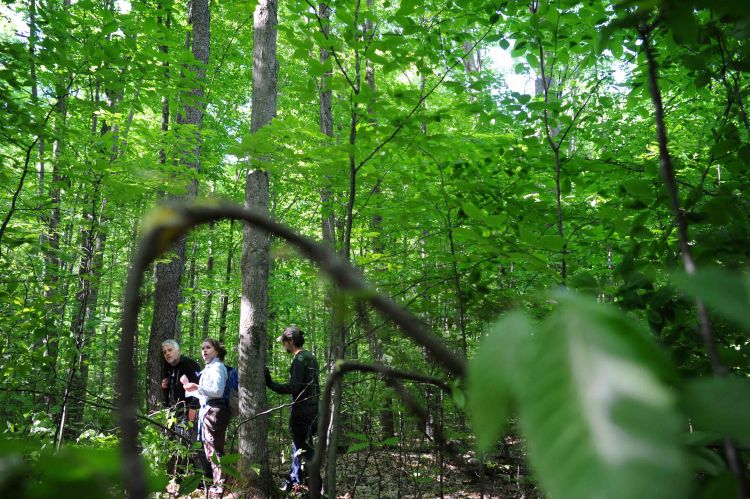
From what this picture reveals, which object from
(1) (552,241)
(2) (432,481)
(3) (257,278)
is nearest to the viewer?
(1) (552,241)

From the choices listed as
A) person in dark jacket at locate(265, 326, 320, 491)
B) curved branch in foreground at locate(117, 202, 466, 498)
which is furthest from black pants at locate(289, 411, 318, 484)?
curved branch in foreground at locate(117, 202, 466, 498)

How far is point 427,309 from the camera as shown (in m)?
2.80

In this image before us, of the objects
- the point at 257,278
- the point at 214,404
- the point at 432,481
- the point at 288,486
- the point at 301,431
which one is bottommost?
the point at 288,486

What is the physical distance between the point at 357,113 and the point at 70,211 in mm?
5891

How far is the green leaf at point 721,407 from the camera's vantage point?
0.91 ft

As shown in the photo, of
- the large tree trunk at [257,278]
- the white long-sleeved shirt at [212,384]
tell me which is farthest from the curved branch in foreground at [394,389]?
the white long-sleeved shirt at [212,384]

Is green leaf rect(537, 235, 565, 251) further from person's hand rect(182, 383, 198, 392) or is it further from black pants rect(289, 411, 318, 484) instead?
person's hand rect(182, 383, 198, 392)

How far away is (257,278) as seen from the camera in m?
5.51

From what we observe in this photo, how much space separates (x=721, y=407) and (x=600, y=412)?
0.48 ft

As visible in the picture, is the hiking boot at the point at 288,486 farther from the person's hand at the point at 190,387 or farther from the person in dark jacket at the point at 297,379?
the person's hand at the point at 190,387

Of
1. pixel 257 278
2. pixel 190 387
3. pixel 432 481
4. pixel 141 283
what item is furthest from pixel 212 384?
pixel 141 283

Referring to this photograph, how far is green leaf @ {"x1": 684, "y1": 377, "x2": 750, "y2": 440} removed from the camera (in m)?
0.28

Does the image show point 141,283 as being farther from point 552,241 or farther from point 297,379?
point 297,379

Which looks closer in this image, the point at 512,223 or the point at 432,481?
the point at 512,223
